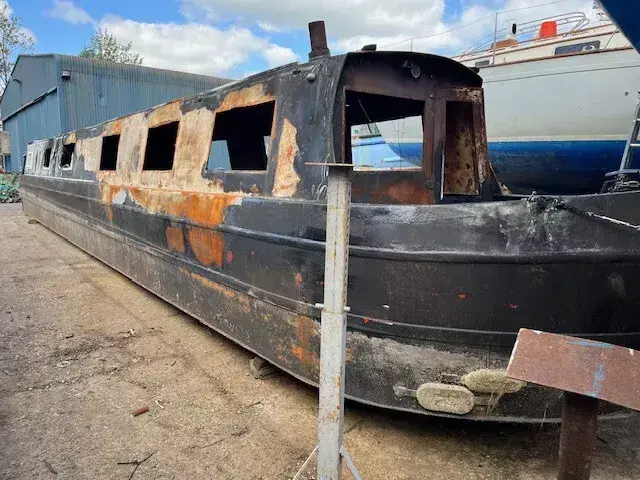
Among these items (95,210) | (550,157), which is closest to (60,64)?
(95,210)

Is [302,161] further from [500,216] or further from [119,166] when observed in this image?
[119,166]

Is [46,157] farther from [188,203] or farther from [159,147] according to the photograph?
[188,203]

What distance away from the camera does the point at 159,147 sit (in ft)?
20.3

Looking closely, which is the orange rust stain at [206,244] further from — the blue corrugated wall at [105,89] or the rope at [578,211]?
the blue corrugated wall at [105,89]

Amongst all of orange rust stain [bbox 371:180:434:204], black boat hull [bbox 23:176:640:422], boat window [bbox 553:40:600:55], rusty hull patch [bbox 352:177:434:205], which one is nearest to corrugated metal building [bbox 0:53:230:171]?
boat window [bbox 553:40:600:55]

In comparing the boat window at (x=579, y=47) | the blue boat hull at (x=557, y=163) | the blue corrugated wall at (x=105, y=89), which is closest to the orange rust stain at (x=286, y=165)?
the blue boat hull at (x=557, y=163)

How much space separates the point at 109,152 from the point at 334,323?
6.64m

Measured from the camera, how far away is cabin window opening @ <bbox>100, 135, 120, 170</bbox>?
7.27 metres

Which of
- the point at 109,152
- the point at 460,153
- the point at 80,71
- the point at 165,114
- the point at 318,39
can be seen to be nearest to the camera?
the point at 318,39

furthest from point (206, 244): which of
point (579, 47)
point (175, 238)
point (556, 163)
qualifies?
point (579, 47)

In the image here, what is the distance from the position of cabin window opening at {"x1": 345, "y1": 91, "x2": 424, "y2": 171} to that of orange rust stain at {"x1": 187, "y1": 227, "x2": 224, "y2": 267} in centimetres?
139

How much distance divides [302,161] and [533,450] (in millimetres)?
2236

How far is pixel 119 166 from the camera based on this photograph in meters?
6.23

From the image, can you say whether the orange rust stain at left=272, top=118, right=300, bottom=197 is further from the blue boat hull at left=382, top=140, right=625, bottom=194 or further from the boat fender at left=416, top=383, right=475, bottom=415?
the blue boat hull at left=382, top=140, right=625, bottom=194
